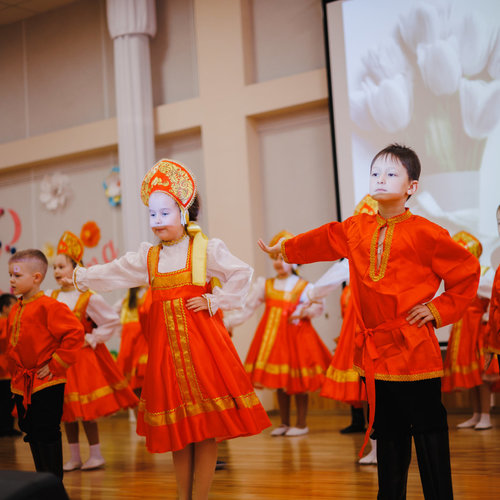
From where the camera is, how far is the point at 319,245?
2674 millimetres

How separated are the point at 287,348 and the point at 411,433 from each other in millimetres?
2817

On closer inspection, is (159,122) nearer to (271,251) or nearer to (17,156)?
(17,156)

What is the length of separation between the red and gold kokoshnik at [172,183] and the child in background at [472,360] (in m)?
2.67

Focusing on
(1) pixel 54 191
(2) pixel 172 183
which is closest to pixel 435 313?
(2) pixel 172 183

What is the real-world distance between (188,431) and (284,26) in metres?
4.89

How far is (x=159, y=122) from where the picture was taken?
7270 mm

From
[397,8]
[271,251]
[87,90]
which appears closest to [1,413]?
[87,90]

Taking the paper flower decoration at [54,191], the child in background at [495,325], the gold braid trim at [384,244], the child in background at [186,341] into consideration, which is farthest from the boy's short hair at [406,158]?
the paper flower decoration at [54,191]

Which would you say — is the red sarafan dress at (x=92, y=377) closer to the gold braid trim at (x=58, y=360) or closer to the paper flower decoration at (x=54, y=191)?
the gold braid trim at (x=58, y=360)

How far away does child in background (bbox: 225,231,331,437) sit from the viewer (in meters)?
5.16

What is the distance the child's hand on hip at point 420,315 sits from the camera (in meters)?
2.38

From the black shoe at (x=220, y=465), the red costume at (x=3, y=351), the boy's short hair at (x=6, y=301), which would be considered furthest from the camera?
the boy's short hair at (x=6, y=301)

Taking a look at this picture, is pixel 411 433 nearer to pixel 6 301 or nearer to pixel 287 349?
pixel 287 349

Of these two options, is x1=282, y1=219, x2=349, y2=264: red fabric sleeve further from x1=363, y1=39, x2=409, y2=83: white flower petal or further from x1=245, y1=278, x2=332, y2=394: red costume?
x1=363, y1=39, x2=409, y2=83: white flower petal
